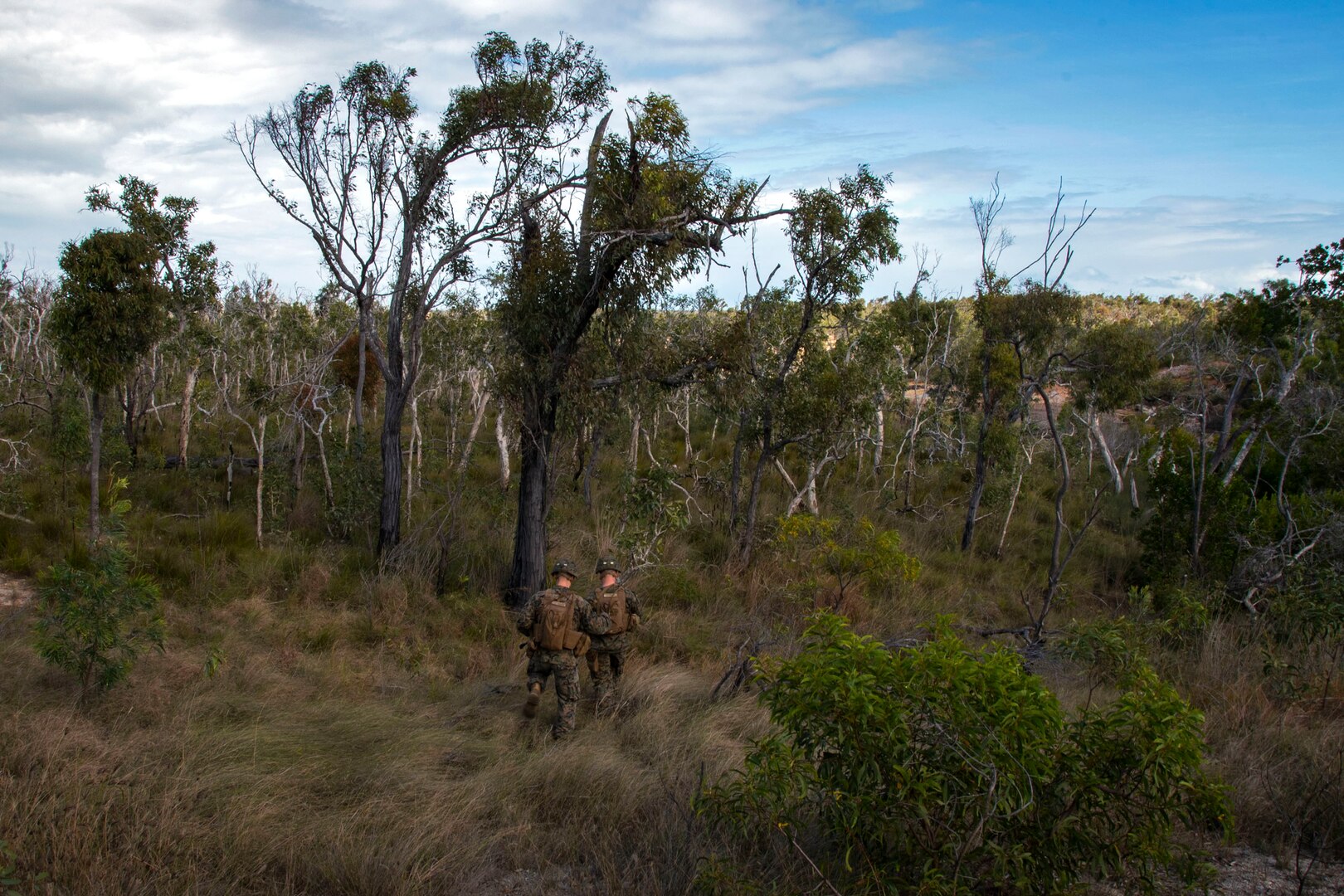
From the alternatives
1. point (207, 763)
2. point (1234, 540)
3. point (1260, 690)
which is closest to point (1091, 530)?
point (1234, 540)

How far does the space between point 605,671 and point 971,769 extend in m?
4.19

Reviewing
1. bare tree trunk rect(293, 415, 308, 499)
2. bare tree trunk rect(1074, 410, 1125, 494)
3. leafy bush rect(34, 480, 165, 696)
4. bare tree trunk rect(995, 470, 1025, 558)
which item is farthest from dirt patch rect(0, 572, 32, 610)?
bare tree trunk rect(1074, 410, 1125, 494)

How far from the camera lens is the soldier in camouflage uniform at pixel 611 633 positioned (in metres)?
6.86

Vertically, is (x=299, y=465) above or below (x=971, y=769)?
above

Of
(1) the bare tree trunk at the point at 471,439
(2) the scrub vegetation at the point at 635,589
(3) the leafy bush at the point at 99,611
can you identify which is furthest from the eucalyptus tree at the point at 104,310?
(1) the bare tree trunk at the point at 471,439

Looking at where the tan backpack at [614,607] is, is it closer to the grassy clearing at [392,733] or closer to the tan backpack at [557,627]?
the tan backpack at [557,627]

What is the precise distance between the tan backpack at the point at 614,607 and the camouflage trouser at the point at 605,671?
0.24m

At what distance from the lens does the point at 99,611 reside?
5680 millimetres

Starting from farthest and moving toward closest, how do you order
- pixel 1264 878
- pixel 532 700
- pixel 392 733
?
pixel 532 700
pixel 392 733
pixel 1264 878

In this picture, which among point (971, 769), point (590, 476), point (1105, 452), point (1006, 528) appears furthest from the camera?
point (1105, 452)

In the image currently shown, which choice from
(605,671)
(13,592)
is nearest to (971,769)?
(605,671)

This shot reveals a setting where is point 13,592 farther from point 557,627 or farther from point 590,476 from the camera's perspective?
point 590,476

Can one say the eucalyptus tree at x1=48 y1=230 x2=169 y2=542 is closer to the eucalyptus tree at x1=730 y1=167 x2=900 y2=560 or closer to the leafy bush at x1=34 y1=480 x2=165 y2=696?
the leafy bush at x1=34 y1=480 x2=165 y2=696

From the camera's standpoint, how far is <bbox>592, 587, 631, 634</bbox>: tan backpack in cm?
683
